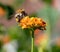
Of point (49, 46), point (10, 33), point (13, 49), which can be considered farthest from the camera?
point (10, 33)

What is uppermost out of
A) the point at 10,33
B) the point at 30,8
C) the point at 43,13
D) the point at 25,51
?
the point at 30,8

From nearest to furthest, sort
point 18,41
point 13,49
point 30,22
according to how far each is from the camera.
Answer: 1. point 30,22
2. point 13,49
3. point 18,41

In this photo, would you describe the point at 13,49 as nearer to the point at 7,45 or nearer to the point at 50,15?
the point at 7,45

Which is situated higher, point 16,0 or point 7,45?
point 16,0

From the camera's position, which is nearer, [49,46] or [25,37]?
[49,46]

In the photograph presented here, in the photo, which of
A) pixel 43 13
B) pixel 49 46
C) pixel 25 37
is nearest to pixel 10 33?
pixel 25 37

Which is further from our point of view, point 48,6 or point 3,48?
point 48,6

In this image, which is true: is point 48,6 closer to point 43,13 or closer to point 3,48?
point 43,13

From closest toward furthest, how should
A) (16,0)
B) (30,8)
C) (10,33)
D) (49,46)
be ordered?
(49,46)
(10,33)
(16,0)
(30,8)

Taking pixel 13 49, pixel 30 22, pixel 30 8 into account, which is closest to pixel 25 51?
pixel 13 49
